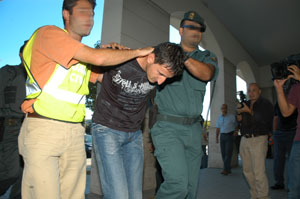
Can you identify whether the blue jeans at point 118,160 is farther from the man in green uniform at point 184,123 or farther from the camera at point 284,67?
the camera at point 284,67

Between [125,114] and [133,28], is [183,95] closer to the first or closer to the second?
[125,114]

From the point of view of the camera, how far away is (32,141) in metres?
1.29

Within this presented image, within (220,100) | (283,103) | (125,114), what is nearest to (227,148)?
(220,100)

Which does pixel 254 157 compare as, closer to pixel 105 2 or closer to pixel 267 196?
pixel 267 196

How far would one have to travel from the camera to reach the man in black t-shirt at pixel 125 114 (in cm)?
168

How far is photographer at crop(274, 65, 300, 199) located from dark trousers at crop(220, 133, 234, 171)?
13.3 ft

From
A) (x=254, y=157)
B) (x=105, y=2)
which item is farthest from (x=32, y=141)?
(x=105, y=2)

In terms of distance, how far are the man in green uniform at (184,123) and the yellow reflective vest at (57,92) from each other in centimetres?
87

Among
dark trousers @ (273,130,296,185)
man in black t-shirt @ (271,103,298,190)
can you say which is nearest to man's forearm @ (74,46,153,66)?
man in black t-shirt @ (271,103,298,190)

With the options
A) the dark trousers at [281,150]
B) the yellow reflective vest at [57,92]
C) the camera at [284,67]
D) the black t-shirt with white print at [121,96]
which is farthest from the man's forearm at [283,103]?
the dark trousers at [281,150]

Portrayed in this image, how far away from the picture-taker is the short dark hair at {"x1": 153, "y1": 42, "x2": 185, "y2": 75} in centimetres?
174

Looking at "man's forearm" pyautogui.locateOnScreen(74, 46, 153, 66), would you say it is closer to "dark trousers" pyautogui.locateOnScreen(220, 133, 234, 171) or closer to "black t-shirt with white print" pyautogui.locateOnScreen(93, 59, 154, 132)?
"black t-shirt with white print" pyautogui.locateOnScreen(93, 59, 154, 132)

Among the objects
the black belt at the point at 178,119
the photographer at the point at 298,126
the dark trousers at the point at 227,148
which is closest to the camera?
the black belt at the point at 178,119

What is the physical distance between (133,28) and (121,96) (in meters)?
2.88
